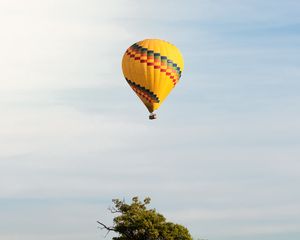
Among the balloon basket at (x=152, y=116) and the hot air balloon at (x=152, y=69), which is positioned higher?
the hot air balloon at (x=152, y=69)

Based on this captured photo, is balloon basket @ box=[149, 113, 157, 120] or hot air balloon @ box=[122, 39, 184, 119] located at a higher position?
hot air balloon @ box=[122, 39, 184, 119]

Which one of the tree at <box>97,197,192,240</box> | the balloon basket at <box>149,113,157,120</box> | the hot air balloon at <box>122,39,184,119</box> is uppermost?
the hot air balloon at <box>122,39,184,119</box>

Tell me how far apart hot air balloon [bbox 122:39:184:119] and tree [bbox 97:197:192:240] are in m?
11.7

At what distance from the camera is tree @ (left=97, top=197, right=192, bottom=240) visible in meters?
141

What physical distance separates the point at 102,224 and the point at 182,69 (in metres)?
20.8

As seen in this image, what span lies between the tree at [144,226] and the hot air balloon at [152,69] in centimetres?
1166

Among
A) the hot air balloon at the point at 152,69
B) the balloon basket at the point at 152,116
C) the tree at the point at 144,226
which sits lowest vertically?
the tree at the point at 144,226

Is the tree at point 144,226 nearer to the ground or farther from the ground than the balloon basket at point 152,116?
nearer to the ground

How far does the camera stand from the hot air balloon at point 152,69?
479ft

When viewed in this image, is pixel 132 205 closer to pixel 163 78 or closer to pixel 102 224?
pixel 102 224

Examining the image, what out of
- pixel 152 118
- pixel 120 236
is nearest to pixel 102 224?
pixel 120 236

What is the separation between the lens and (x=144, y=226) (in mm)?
140875

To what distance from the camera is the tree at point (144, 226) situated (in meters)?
141

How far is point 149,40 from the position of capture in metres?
148
